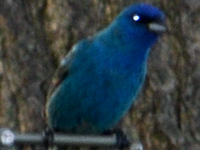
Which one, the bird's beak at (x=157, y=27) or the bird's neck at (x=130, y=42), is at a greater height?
the bird's beak at (x=157, y=27)

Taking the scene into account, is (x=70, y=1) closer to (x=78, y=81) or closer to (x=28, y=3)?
(x=28, y=3)

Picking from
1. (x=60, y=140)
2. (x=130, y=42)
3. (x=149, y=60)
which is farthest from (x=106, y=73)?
(x=60, y=140)

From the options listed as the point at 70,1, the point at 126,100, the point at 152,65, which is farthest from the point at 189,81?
the point at 70,1

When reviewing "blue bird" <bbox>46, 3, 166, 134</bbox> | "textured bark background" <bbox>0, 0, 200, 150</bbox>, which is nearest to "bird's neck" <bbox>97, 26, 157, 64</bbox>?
"blue bird" <bbox>46, 3, 166, 134</bbox>

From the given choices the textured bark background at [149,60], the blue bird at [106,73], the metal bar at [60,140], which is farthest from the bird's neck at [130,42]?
the metal bar at [60,140]

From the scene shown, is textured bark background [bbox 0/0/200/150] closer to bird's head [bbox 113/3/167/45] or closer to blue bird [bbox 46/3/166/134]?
blue bird [bbox 46/3/166/134]

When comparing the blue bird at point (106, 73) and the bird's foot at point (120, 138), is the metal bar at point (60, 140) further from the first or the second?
the blue bird at point (106, 73)

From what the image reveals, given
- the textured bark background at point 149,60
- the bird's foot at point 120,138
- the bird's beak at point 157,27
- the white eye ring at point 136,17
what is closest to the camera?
the bird's foot at point 120,138

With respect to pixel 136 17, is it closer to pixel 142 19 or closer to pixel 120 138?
pixel 142 19
